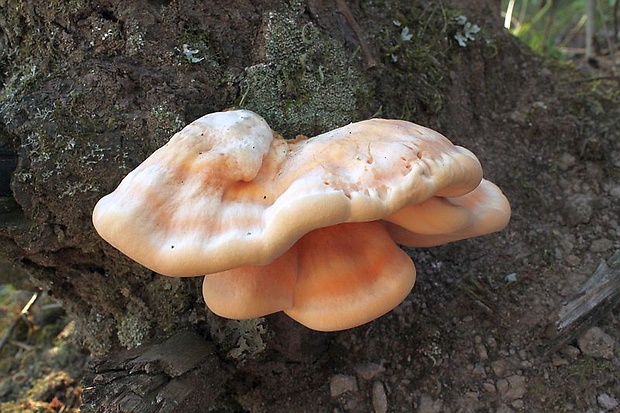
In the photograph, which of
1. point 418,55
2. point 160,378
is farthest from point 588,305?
point 160,378

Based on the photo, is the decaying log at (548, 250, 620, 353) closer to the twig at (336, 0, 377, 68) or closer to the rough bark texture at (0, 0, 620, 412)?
the rough bark texture at (0, 0, 620, 412)

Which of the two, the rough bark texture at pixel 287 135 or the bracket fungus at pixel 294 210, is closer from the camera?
the bracket fungus at pixel 294 210

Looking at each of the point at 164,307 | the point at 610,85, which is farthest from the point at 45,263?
the point at 610,85

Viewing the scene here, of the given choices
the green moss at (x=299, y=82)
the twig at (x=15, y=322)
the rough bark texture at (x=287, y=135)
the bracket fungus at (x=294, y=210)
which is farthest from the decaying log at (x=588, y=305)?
the twig at (x=15, y=322)

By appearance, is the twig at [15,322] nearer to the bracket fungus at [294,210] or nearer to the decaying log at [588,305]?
the bracket fungus at [294,210]

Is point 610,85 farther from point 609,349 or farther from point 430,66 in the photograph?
point 609,349

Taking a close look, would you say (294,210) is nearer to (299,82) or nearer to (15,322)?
(299,82)

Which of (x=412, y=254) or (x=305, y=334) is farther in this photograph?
(x=412, y=254)
